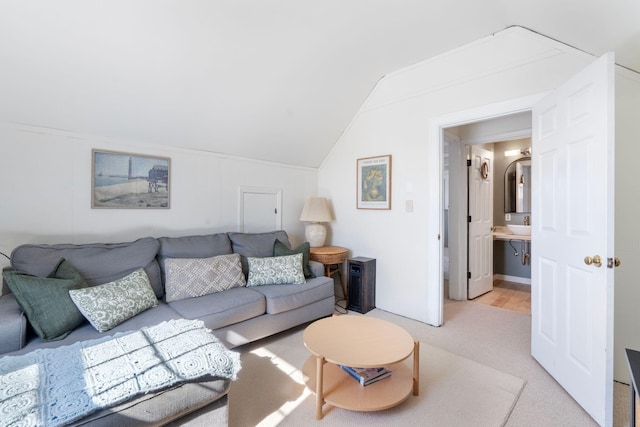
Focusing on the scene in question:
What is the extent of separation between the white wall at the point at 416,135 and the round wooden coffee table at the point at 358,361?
1.28 m

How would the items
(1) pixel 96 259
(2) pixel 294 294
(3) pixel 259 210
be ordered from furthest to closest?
(3) pixel 259 210
(2) pixel 294 294
(1) pixel 96 259

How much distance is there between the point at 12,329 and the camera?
59.5 inches

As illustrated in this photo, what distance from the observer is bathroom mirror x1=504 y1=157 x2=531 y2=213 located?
179 inches

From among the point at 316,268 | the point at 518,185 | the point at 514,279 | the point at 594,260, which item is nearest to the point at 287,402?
the point at 316,268

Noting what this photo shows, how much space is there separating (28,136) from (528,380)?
395 cm

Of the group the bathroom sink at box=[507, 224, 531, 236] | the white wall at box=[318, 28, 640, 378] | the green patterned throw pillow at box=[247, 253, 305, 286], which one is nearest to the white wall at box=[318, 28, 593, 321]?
the white wall at box=[318, 28, 640, 378]

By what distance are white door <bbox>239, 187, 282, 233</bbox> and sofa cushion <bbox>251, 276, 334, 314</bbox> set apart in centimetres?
100

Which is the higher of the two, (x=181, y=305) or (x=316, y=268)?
(x=316, y=268)

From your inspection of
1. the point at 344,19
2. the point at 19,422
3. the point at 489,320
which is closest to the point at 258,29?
the point at 344,19

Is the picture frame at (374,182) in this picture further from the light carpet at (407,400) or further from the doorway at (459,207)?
the light carpet at (407,400)

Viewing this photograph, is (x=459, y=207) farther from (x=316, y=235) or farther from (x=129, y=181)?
(x=129, y=181)

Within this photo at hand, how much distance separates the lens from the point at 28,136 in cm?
216

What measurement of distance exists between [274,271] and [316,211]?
107 centimetres

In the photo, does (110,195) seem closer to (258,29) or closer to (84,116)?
(84,116)
